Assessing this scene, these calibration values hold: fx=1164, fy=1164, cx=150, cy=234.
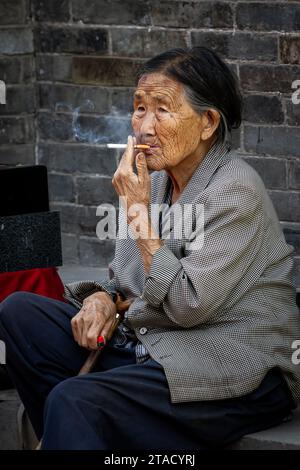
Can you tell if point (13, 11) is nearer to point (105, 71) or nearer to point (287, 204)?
point (105, 71)

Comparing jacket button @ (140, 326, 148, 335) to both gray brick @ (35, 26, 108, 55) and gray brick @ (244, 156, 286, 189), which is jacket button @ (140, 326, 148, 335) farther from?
gray brick @ (35, 26, 108, 55)

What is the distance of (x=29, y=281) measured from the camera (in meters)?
4.93

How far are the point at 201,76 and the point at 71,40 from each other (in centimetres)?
231

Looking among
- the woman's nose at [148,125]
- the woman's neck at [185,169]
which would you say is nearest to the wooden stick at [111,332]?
the woman's neck at [185,169]

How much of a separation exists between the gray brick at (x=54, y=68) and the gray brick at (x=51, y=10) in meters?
0.20

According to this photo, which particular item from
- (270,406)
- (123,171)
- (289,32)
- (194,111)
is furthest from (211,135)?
(289,32)

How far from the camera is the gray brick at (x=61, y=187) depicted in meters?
6.40

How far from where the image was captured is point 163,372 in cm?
381

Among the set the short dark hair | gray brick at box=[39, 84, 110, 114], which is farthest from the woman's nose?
gray brick at box=[39, 84, 110, 114]

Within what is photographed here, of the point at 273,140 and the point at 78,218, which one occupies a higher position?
the point at 273,140

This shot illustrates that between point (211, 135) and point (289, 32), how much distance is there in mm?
1497

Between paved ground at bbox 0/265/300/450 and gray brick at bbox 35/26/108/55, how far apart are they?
1.17 m

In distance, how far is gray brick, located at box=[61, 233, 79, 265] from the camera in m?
6.42

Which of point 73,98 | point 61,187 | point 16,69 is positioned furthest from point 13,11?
point 61,187
